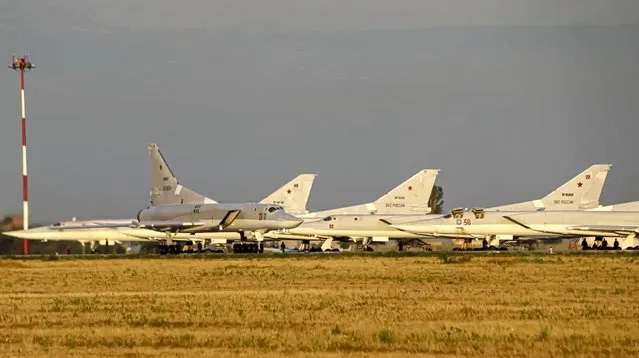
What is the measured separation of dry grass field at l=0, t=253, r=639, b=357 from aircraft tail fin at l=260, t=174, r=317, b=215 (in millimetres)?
52883

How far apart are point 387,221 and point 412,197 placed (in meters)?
9.53

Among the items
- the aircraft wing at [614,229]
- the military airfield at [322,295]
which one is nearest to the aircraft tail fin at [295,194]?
the military airfield at [322,295]

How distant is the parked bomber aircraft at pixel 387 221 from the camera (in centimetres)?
10050

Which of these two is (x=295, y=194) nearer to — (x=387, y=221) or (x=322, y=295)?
(x=387, y=221)

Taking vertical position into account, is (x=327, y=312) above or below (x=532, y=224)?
below

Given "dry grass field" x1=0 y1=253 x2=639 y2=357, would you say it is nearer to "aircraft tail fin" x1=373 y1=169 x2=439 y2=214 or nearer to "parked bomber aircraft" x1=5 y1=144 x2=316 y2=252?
"parked bomber aircraft" x1=5 y1=144 x2=316 y2=252

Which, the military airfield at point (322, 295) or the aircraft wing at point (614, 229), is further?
the aircraft wing at point (614, 229)

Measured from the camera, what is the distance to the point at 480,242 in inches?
4038

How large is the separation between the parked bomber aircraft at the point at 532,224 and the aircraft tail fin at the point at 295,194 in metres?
11.2

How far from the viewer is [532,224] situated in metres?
94.7

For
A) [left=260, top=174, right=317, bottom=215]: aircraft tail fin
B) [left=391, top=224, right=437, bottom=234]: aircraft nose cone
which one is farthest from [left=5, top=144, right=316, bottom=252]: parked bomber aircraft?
[left=391, top=224, right=437, bottom=234]: aircraft nose cone

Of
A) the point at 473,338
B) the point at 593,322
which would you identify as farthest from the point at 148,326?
the point at 593,322

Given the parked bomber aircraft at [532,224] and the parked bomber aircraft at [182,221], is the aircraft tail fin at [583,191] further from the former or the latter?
the parked bomber aircraft at [182,221]

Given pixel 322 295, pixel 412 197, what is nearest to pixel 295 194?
pixel 412 197
